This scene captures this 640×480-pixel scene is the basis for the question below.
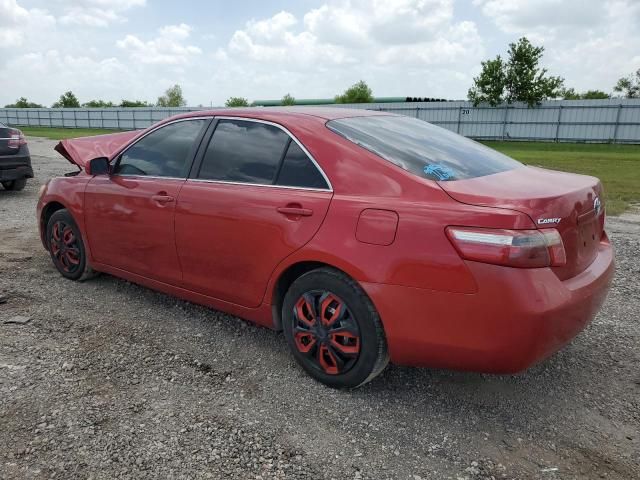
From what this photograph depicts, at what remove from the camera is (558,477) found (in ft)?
7.67

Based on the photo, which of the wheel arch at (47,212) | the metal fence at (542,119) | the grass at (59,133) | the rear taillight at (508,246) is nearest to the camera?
the rear taillight at (508,246)

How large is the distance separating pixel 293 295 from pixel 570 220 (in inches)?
60.0

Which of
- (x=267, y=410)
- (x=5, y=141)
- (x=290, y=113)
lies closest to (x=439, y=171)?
(x=290, y=113)

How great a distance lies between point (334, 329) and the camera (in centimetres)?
291

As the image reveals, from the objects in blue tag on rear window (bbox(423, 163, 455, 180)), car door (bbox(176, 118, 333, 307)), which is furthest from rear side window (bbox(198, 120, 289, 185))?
blue tag on rear window (bbox(423, 163, 455, 180))

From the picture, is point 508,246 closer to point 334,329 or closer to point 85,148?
point 334,329

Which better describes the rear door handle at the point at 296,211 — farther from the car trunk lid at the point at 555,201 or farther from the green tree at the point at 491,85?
the green tree at the point at 491,85

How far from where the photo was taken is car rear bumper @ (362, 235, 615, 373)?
2369 mm

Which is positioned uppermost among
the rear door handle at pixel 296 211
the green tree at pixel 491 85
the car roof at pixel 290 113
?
the green tree at pixel 491 85

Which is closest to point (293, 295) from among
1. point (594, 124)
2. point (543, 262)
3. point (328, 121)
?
point (328, 121)

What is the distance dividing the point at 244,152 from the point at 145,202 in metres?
0.93

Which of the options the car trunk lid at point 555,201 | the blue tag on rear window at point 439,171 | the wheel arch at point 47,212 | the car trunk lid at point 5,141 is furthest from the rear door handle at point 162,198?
the car trunk lid at point 5,141

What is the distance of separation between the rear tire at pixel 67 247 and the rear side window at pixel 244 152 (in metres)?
1.73

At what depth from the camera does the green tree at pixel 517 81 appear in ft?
107
